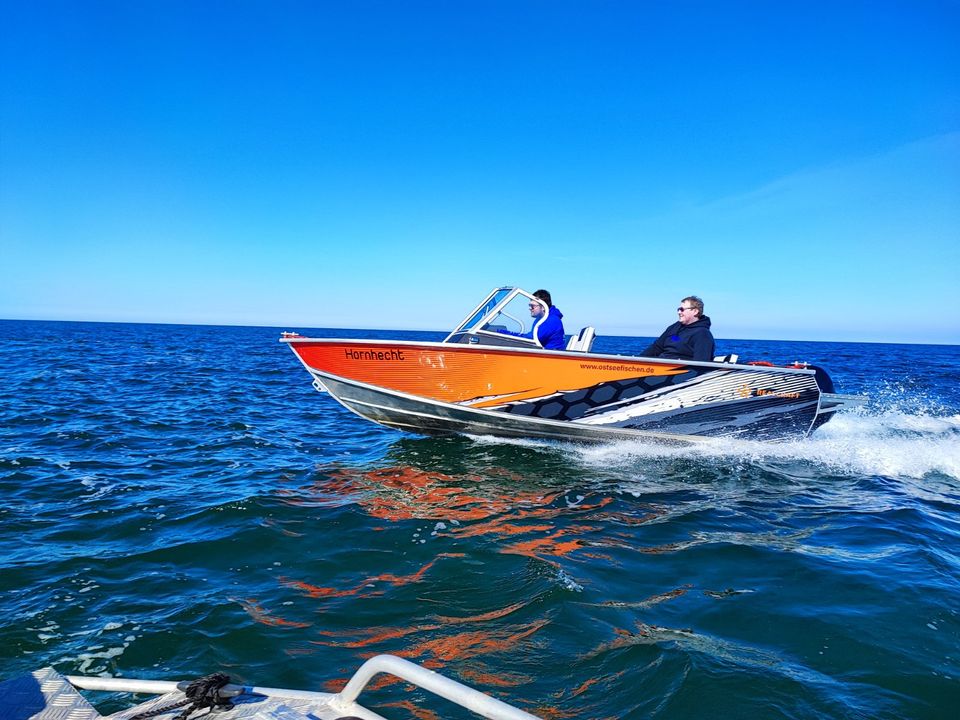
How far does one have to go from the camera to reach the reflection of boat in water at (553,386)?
7.77 meters

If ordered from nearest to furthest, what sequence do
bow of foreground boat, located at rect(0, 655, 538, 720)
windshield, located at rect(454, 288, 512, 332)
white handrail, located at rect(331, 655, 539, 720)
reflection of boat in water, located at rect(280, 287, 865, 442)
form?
white handrail, located at rect(331, 655, 539, 720) < bow of foreground boat, located at rect(0, 655, 538, 720) < reflection of boat in water, located at rect(280, 287, 865, 442) < windshield, located at rect(454, 288, 512, 332)

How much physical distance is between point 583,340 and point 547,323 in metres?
0.66

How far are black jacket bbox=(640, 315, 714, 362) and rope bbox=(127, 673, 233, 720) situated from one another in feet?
22.4

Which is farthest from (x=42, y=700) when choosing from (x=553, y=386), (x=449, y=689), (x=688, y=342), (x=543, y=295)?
(x=688, y=342)

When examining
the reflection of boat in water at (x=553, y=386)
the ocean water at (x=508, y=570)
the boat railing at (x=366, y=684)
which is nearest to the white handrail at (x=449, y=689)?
the boat railing at (x=366, y=684)

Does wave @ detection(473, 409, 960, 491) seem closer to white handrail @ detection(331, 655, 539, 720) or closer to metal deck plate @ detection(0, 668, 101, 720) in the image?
white handrail @ detection(331, 655, 539, 720)

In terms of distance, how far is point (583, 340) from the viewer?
8438 millimetres

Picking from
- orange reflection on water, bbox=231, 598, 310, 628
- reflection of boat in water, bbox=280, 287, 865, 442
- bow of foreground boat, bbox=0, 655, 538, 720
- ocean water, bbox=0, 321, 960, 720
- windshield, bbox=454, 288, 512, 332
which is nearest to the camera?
bow of foreground boat, bbox=0, 655, 538, 720

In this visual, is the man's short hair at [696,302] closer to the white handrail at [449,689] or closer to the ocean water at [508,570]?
the ocean water at [508,570]

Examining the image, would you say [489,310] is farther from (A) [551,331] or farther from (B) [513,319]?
(A) [551,331]

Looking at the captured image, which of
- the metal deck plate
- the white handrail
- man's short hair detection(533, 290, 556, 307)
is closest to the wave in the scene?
man's short hair detection(533, 290, 556, 307)

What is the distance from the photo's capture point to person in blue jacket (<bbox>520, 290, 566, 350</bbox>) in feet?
26.9

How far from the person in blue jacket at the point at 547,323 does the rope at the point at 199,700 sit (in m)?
6.32

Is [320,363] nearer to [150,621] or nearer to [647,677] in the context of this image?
[150,621]
